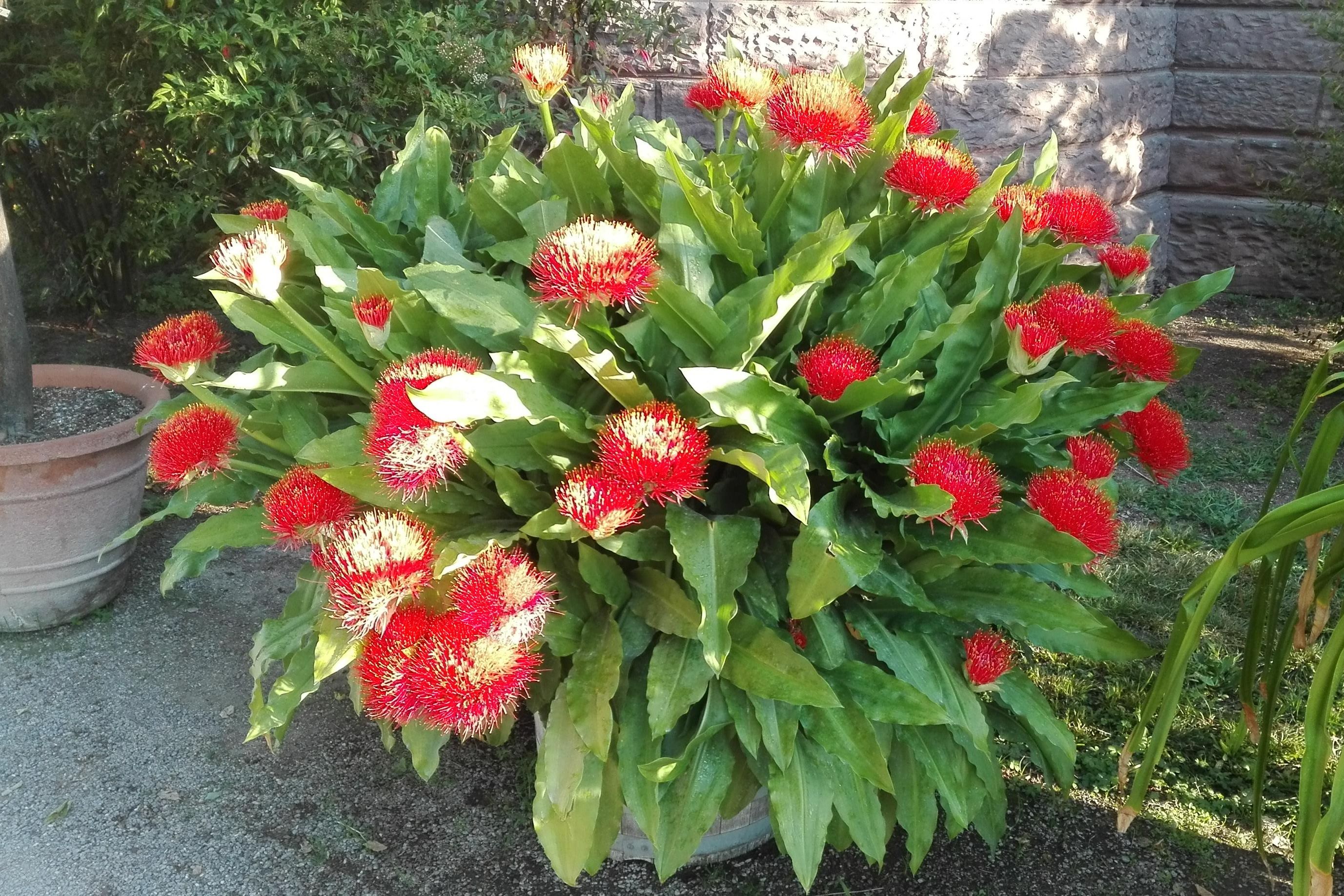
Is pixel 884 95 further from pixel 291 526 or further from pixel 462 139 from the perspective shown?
pixel 462 139

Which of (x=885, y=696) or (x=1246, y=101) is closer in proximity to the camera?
(x=885, y=696)

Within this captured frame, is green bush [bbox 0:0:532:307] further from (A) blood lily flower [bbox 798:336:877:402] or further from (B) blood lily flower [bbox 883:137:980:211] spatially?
(A) blood lily flower [bbox 798:336:877:402]

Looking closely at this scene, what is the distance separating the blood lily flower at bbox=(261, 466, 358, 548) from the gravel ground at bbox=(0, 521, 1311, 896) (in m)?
0.82

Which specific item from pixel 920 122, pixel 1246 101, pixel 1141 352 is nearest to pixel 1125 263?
pixel 1141 352

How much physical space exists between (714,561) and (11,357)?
2.46 meters

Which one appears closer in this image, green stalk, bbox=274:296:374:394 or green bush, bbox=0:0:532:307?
green stalk, bbox=274:296:374:394

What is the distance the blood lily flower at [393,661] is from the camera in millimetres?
1348

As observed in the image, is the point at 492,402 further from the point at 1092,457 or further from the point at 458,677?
the point at 1092,457

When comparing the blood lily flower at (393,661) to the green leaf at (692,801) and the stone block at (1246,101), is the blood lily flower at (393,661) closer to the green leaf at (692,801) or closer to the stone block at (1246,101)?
the green leaf at (692,801)

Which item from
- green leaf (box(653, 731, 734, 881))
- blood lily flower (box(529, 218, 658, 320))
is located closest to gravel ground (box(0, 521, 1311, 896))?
green leaf (box(653, 731, 734, 881))

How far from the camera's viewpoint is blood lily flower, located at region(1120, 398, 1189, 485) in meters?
Result: 1.92

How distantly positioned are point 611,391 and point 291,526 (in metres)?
0.56

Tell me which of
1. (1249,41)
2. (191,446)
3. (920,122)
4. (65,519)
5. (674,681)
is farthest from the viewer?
(1249,41)

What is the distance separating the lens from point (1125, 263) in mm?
2006
